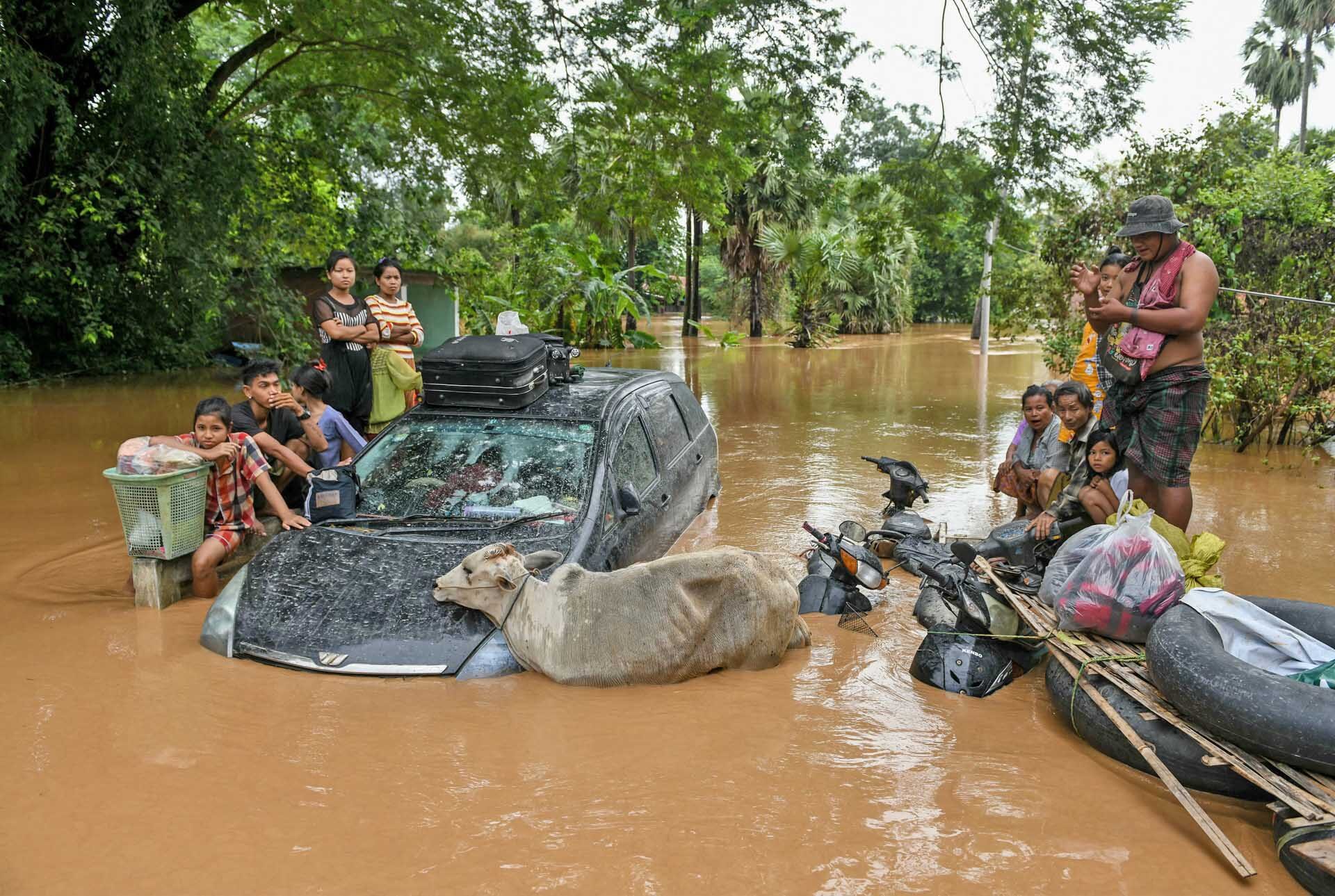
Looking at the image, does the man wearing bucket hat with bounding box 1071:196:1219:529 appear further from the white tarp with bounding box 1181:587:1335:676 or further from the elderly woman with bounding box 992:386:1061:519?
the elderly woman with bounding box 992:386:1061:519

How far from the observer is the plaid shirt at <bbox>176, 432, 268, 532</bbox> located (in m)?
5.78

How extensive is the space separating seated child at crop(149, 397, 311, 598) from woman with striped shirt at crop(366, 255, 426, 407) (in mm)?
1661

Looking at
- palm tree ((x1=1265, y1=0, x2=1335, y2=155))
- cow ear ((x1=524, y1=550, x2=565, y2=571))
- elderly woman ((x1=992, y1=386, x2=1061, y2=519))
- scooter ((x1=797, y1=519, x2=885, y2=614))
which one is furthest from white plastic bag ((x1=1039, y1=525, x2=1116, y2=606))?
palm tree ((x1=1265, y1=0, x2=1335, y2=155))

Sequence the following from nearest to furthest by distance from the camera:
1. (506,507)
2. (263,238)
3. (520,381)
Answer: (506,507), (520,381), (263,238)

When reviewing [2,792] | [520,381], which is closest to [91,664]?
[2,792]

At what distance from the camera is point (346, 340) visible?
7.04 metres

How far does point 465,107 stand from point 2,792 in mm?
11293

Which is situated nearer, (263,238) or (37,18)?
(37,18)

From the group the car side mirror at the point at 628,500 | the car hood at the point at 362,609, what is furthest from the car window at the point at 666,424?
the car hood at the point at 362,609

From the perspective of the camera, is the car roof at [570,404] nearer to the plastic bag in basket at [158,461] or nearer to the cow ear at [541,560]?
the cow ear at [541,560]

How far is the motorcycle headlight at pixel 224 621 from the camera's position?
15.3ft

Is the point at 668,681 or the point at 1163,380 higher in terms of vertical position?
the point at 1163,380

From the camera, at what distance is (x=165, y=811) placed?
11.4 ft

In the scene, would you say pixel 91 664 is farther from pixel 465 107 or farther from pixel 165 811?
pixel 465 107
